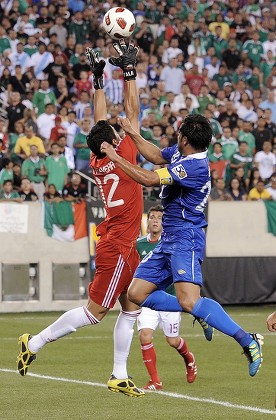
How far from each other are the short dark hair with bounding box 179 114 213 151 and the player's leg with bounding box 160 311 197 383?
8.28 ft

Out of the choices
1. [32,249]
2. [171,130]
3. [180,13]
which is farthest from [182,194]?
[180,13]

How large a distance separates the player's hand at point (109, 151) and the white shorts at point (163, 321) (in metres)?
2.57

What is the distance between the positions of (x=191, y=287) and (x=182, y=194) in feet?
2.58

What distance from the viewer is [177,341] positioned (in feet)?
36.6

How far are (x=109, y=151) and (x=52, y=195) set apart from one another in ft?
34.9

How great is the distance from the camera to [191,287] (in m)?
9.17

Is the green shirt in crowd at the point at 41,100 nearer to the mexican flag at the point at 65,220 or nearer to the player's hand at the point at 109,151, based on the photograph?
the mexican flag at the point at 65,220

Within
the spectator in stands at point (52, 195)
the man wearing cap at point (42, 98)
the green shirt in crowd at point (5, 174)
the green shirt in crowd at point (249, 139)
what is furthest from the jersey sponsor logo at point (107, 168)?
the green shirt in crowd at point (249, 139)

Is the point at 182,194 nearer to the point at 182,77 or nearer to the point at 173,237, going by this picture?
the point at 173,237

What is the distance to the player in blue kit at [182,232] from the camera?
9008 millimetres

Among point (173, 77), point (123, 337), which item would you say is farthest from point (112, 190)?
point (173, 77)

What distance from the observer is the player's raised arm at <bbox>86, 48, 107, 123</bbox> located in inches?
404

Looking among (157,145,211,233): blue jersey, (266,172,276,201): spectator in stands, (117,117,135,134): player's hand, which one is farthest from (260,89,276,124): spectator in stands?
(117,117,135,134): player's hand

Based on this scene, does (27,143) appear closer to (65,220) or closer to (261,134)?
(65,220)
